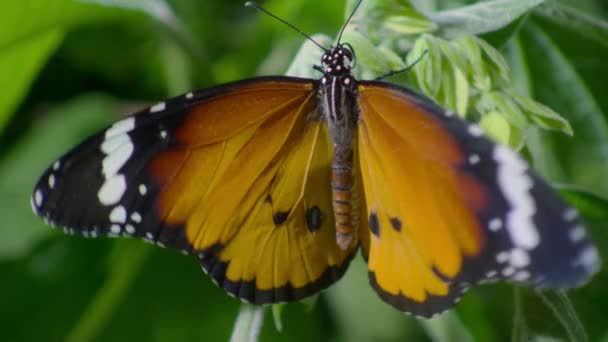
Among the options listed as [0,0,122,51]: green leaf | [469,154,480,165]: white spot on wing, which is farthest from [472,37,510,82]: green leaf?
[0,0,122,51]: green leaf

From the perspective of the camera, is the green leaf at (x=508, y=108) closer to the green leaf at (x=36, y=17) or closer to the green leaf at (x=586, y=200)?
the green leaf at (x=586, y=200)

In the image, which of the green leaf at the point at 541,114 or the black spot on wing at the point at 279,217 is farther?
the black spot on wing at the point at 279,217

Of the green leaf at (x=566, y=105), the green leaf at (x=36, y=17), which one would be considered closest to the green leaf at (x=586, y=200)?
the green leaf at (x=566, y=105)

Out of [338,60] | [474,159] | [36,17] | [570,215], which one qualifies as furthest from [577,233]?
[36,17]

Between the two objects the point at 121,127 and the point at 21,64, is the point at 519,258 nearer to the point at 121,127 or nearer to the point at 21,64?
the point at 121,127

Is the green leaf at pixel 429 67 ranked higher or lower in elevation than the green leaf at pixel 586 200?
A: higher

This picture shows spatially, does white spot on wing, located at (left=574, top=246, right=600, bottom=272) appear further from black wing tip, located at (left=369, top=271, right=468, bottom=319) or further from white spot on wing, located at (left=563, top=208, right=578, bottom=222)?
black wing tip, located at (left=369, top=271, right=468, bottom=319)
